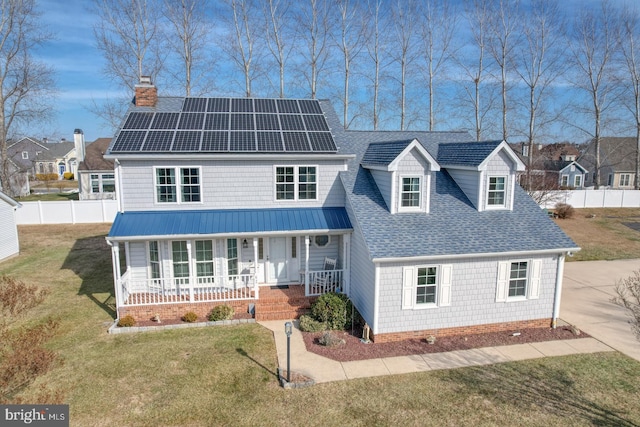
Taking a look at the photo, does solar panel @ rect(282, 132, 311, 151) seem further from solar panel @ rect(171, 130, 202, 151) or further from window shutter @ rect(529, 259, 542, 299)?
window shutter @ rect(529, 259, 542, 299)

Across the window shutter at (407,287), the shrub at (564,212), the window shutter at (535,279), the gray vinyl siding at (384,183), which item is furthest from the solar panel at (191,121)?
the shrub at (564,212)

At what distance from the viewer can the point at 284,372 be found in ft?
34.3

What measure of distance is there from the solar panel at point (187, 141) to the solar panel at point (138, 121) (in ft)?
5.06

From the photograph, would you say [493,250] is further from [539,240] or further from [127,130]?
[127,130]

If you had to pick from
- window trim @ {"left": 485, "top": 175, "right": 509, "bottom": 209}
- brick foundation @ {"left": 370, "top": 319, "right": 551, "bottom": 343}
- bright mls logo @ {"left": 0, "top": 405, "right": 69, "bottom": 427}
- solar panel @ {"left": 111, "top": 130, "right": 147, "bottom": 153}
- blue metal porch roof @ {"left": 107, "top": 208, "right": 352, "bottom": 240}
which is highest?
solar panel @ {"left": 111, "top": 130, "right": 147, "bottom": 153}

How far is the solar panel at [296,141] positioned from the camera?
15.2m

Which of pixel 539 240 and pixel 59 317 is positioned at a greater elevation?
pixel 539 240

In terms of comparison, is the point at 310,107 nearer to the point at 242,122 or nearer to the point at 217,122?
the point at 242,122

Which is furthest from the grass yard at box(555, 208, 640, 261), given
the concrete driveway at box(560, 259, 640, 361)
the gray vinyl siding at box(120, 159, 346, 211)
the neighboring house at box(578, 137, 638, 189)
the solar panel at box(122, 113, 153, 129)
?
the solar panel at box(122, 113, 153, 129)

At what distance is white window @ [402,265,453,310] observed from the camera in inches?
479

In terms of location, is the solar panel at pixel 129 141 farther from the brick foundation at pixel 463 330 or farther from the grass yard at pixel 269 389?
the brick foundation at pixel 463 330

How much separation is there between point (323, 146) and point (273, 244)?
4424mm

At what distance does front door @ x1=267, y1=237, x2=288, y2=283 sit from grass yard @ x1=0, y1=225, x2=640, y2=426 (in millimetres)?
2911

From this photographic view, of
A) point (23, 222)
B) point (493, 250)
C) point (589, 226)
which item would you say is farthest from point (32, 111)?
point (589, 226)
